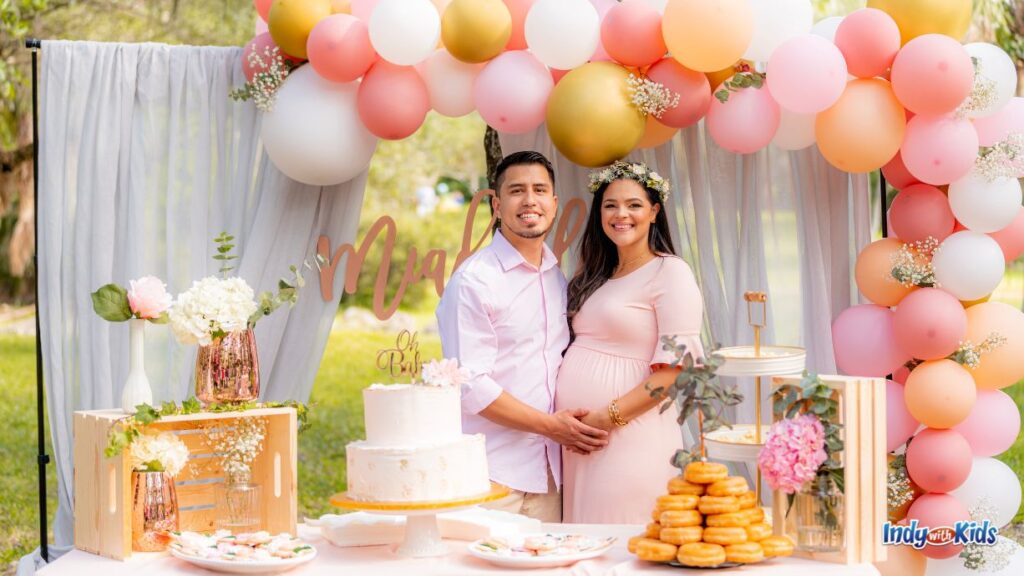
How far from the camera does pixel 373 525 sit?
10.4 ft

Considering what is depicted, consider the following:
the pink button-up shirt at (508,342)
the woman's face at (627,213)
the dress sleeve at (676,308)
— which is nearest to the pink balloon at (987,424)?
the dress sleeve at (676,308)

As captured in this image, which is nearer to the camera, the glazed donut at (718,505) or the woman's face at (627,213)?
the glazed donut at (718,505)

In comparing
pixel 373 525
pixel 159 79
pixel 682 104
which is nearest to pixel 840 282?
pixel 682 104

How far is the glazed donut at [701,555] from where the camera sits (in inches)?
108

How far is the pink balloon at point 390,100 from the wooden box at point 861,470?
2.07 meters

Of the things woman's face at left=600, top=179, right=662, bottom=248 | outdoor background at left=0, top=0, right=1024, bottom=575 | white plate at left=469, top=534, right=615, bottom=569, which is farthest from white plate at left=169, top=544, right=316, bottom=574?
outdoor background at left=0, top=0, right=1024, bottom=575

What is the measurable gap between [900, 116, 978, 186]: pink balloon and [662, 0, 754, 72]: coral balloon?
679 mm

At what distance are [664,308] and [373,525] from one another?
1264 millimetres

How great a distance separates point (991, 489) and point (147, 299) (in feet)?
9.98

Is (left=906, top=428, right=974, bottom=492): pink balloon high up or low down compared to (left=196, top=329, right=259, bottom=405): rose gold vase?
down

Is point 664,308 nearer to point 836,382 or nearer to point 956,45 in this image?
point 836,382

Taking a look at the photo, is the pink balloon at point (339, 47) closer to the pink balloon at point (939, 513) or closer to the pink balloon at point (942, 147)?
the pink balloon at point (942, 147)

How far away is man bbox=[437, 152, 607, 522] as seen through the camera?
3957mm

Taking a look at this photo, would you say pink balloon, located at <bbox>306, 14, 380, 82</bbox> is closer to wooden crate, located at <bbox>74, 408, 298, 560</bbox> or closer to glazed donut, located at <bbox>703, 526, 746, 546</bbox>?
wooden crate, located at <bbox>74, 408, 298, 560</bbox>
